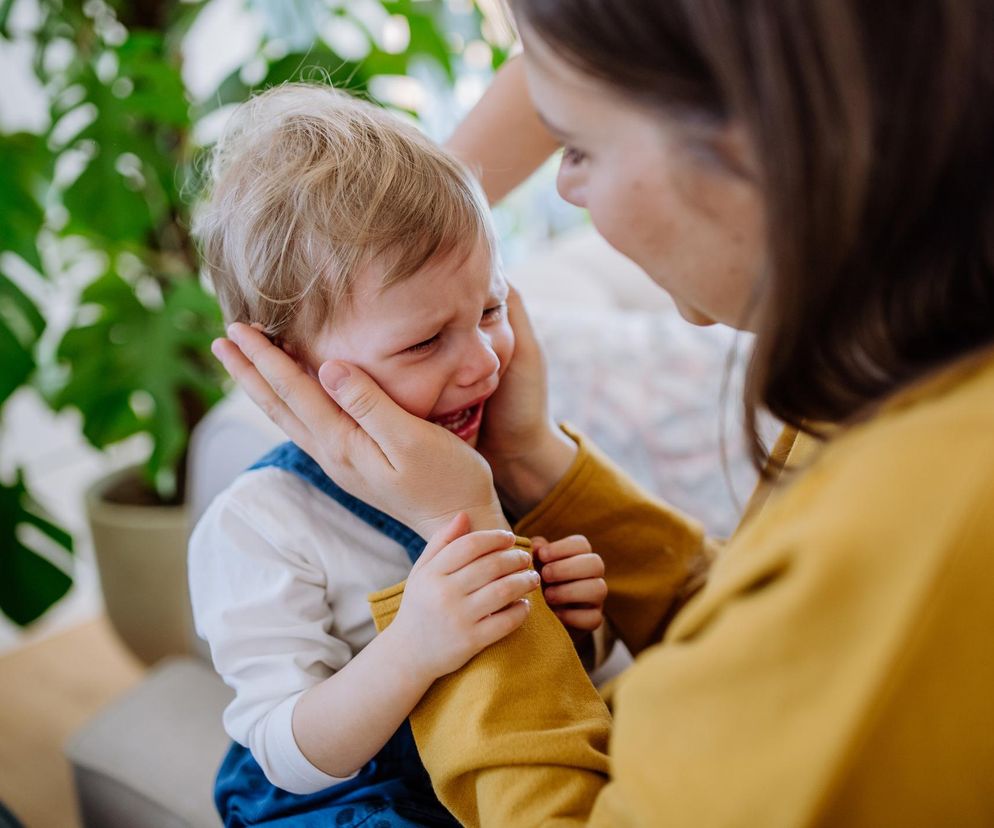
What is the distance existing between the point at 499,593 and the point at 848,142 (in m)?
0.40

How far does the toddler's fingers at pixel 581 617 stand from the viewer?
2.77 ft

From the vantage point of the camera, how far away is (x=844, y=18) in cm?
47

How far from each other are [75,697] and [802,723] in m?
2.05

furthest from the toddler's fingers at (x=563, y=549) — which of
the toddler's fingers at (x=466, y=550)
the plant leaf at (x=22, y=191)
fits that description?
the plant leaf at (x=22, y=191)

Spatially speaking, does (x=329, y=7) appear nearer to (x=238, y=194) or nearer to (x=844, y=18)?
(x=238, y=194)

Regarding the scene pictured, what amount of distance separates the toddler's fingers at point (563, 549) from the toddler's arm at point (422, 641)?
0.27 feet

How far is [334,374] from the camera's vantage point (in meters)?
0.78

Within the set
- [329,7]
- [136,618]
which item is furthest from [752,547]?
[136,618]

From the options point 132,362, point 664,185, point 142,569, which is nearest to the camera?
point 664,185

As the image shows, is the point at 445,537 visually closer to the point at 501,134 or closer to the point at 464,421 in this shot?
the point at 464,421

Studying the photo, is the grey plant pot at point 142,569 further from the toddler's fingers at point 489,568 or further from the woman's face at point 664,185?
the woman's face at point 664,185

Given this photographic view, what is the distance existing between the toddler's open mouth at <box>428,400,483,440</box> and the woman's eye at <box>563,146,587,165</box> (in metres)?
0.29

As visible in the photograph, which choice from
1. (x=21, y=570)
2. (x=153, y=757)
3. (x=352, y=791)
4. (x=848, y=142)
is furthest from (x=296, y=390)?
(x=21, y=570)

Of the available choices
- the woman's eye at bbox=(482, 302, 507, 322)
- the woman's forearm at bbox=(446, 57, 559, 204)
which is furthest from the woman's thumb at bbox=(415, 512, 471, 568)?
the woman's forearm at bbox=(446, 57, 559, 204)
